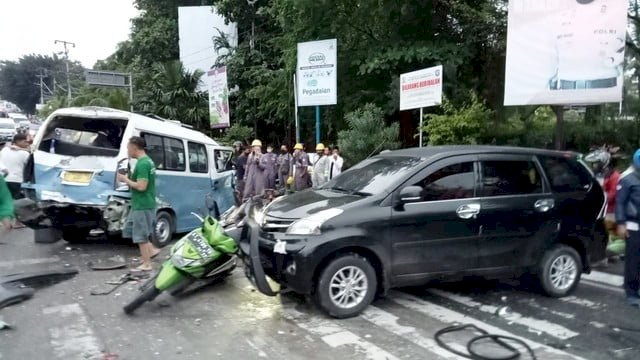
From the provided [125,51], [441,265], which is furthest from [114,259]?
[125,51]

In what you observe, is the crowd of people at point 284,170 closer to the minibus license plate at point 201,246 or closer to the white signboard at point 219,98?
the minibus license plate at point 201,246

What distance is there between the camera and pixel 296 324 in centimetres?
547

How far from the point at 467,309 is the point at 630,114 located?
7805mm

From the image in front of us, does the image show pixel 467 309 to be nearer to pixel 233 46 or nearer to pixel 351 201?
pixel 351 201

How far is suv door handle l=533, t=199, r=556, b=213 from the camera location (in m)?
6.34

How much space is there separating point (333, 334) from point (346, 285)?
59 cm

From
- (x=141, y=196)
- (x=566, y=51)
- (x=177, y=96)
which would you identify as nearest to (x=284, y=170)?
(x=566, y=51)

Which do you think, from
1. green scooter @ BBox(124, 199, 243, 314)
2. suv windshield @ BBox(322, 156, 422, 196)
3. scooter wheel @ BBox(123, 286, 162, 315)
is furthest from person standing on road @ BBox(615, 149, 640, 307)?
scooter wheel @ BBox(123, 286, 162, 315)

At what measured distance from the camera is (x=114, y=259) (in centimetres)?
852

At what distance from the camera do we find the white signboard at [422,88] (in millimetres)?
11234

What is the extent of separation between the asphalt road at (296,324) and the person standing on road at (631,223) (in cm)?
30

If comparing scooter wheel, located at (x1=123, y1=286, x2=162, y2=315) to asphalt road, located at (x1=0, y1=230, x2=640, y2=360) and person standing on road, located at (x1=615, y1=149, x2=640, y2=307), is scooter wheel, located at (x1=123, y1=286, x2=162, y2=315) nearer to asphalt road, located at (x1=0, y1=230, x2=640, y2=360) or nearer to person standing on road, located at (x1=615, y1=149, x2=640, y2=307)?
asphalt road, located at (x1=0, y1=230, x2=640, y2=360)

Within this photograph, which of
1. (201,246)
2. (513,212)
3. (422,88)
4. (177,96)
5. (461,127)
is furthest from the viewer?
(177,96)

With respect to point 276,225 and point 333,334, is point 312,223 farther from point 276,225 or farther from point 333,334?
point 333,334
